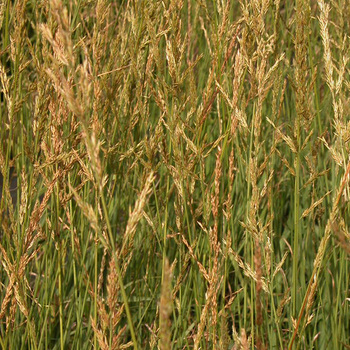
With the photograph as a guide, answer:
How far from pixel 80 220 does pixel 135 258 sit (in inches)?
10.9

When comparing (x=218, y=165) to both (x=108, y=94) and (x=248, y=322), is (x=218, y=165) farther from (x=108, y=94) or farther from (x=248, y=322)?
(x=248, y=322)

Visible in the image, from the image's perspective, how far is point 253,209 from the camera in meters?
1.42

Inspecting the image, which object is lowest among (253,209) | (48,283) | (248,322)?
(248,322)

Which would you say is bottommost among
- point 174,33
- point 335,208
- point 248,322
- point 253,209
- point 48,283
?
point 248,322

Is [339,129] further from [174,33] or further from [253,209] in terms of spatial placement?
[174,33]

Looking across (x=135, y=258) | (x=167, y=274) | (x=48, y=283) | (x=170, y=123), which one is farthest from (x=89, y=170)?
(x=135, y=258)

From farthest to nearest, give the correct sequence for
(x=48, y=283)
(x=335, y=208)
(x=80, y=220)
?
1. (x=80, y=220)
2. (x=48, y=283)
3. (x=335, y=208)

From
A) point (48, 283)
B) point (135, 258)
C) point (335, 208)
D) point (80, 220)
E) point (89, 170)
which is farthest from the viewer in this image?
point (135, 258)

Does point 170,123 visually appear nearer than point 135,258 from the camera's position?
Yes

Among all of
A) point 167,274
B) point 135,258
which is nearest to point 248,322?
point 135,258

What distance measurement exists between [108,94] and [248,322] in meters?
0.97

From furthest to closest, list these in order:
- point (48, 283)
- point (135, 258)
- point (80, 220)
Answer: point (135, 258)
point (80, 220)
point (48, 283)

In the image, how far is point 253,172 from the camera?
1.46m

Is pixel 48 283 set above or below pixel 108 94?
below
